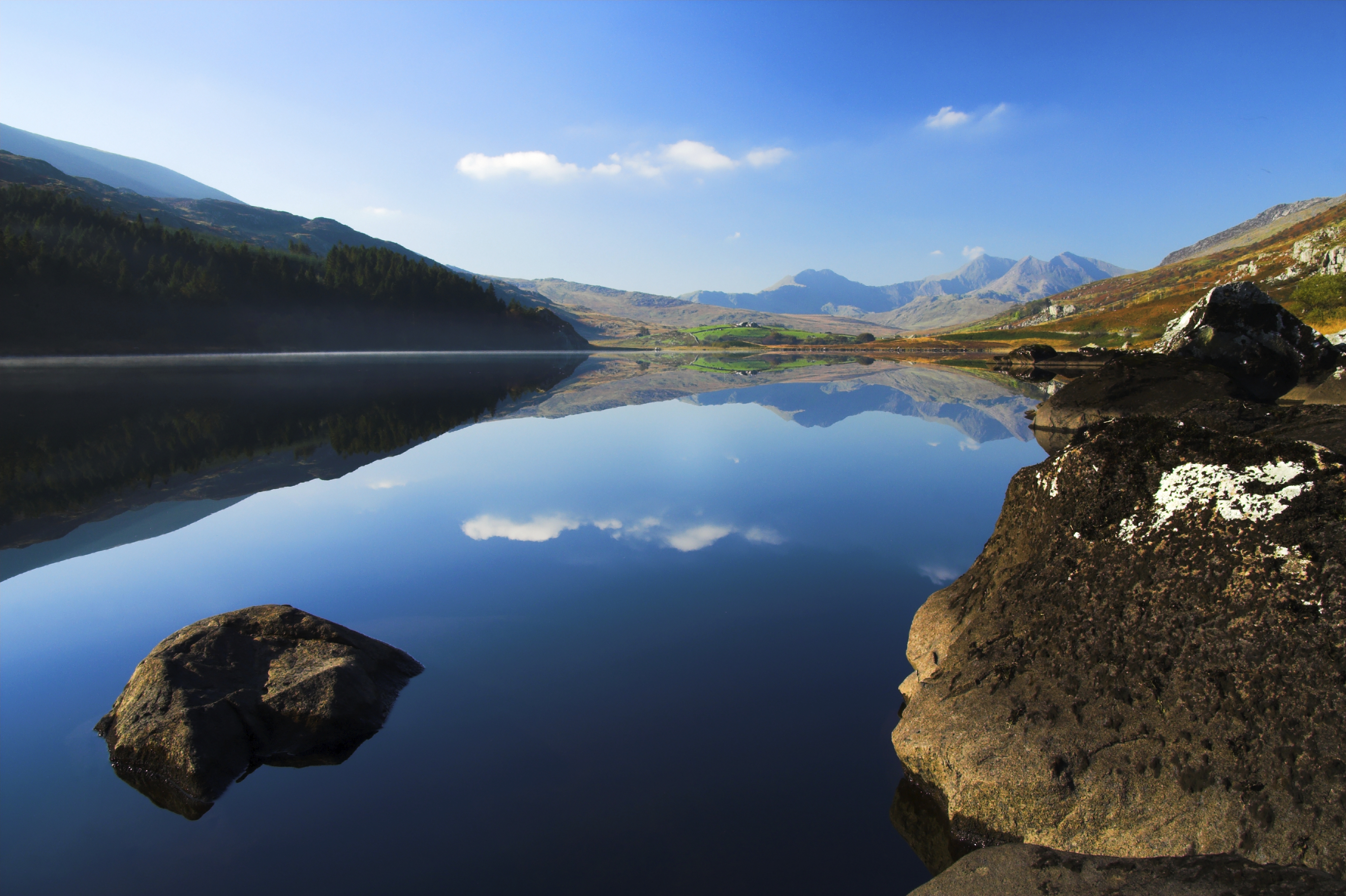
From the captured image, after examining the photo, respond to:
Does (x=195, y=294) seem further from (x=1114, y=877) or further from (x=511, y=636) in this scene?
(x=1114, y=877)

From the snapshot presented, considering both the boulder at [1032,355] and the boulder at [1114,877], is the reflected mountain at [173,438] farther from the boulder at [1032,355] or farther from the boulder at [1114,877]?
the boulder at [1032,355]

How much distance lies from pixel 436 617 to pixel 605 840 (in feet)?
18.6

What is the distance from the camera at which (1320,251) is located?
113 m

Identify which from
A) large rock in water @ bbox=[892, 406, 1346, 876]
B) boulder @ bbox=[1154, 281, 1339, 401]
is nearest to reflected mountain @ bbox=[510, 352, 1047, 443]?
boulder @ bbox=[1154, 281, 1339, 401]

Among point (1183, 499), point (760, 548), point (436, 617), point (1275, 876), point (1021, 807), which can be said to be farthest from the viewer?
point (760, 548)

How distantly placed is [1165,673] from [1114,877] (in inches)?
80.9

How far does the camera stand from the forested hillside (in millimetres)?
76750

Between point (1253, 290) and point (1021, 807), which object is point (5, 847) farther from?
point (1253, 290)

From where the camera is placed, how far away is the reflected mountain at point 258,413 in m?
15.4

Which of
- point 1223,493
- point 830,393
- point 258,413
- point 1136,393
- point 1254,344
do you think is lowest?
point 258,413

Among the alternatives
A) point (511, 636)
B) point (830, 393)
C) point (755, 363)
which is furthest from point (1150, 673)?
point (755, 363)

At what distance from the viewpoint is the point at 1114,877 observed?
4.34 metres

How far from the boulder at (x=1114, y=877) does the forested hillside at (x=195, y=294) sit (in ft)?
349

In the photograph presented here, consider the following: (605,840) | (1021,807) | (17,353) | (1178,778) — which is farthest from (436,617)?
(17,353)
